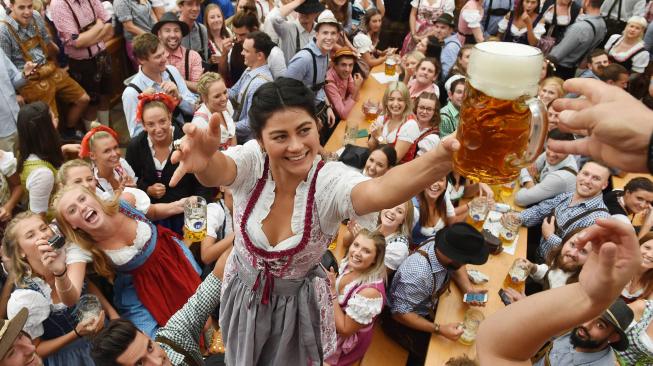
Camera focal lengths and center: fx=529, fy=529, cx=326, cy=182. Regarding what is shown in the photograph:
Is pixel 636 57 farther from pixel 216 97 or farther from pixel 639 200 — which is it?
pixel 216 97

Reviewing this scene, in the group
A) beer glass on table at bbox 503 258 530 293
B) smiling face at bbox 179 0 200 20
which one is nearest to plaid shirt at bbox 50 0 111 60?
smiling face at bbox 179 0 200 20

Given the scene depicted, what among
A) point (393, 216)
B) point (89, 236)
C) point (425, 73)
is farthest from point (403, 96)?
point (89, 236)

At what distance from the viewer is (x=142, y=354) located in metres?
1.92

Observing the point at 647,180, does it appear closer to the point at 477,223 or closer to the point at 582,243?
the point at 477,223

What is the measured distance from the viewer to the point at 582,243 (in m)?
1.10

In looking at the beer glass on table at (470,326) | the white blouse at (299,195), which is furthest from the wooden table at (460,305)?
the white blouse at (299,195)

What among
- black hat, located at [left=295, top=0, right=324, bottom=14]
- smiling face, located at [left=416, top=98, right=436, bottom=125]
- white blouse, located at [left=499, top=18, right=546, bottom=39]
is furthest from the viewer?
white blouse, located at [left=499, top=18, right=546, bottom=39]

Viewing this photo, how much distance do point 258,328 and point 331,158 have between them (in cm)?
214

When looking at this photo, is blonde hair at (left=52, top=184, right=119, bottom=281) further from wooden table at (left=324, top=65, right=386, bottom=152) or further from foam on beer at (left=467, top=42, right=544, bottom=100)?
wooden table at (left=324, top=65, right=386, bottom=152)

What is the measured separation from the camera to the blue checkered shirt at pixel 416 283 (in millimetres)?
2896

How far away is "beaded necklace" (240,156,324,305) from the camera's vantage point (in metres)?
1.53

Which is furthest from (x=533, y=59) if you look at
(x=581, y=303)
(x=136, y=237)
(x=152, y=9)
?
(x=152, y=9)

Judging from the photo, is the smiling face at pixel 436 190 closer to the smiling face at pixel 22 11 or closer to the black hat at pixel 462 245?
the black hat at pixel 462 245

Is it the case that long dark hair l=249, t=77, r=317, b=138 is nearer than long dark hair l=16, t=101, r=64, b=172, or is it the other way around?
long dark hair l=249, t=77, r=317, b=138
